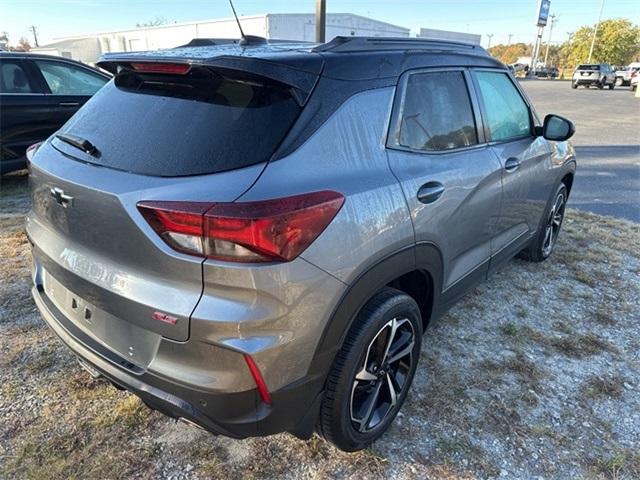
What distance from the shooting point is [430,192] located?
2.14m

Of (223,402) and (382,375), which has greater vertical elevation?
(223,402)

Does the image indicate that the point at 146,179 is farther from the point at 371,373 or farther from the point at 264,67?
the point at 371,373

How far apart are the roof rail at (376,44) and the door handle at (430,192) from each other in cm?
66

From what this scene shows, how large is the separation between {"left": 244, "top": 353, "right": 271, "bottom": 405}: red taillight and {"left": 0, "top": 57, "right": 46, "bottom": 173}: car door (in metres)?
5.78

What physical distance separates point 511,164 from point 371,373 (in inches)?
67.9

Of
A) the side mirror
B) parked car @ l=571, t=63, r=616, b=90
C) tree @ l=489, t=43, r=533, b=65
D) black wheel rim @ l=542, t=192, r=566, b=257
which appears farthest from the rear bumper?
tree @ l=489, t=43, r=533, b=65

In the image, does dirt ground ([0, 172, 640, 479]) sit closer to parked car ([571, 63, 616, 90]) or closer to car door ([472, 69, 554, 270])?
car door ([472, 69, 554, 270])

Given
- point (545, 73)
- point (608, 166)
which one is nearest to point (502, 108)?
point (608, 166)

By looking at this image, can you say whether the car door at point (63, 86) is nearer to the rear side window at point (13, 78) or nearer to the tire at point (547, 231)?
the rear side window at point (13, 78)

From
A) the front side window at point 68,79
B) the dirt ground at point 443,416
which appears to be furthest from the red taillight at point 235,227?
the front side window at point 68,79

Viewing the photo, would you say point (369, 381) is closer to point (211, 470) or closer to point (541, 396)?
point (211, 470)

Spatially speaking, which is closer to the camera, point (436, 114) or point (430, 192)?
point (430, 192)

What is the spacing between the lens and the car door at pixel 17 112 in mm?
5824

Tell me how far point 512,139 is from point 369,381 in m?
1.99
